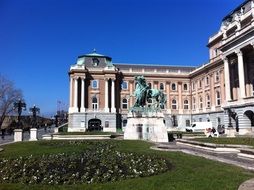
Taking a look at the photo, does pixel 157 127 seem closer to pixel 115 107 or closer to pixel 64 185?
pixel 64 185

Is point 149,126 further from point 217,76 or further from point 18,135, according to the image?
point 217,76

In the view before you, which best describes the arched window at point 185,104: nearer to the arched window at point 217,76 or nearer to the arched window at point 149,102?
the arched window at point 217,76

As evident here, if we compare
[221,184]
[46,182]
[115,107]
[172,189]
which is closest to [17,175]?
[46,182]

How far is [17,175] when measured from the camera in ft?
35.4

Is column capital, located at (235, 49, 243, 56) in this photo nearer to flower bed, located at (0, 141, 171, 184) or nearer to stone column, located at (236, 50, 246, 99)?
stone column, located at (236, 50, 246, 99)

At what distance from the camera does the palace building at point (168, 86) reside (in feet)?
198

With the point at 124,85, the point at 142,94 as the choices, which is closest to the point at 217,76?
the point at 124,85

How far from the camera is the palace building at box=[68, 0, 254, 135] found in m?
60.3

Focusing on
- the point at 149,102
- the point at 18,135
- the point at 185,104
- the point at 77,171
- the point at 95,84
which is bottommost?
the point at 77,171

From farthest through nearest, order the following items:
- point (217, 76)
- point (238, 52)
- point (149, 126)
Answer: point (217, 76) < point (238, 52) < point (149, 126)

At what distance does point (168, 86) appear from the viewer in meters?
80.4

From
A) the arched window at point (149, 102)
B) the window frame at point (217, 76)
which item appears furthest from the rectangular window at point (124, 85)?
the arched window at point (149, 102)

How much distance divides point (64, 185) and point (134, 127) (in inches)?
850

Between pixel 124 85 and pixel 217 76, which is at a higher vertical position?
pixel 217 76
